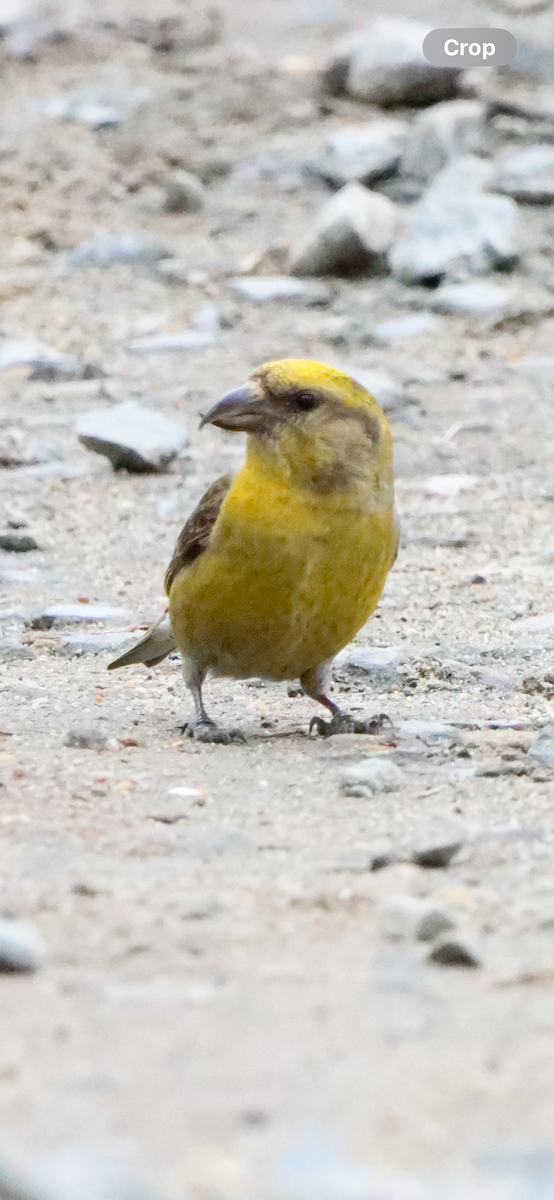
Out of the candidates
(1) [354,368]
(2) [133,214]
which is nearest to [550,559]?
(1) [354,368]

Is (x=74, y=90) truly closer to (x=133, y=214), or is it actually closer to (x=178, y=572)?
(x=133, y=214)

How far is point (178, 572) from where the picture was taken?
15.6 feet

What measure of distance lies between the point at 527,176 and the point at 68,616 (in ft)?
22.7

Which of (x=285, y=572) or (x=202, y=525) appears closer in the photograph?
(x=285, y=572)

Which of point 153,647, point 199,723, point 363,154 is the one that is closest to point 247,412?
point 199,723

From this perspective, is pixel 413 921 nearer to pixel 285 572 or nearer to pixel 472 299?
pixel 285 572

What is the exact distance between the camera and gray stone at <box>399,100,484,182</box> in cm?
1211

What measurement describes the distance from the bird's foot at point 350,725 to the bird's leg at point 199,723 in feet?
0.73

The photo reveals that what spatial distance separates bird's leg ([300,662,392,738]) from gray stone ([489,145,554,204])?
727cm

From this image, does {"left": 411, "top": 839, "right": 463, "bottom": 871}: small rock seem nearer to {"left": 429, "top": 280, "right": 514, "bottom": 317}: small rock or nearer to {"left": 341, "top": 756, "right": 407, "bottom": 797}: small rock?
{"left": 341, "top": 756, "right": 407, "bottom": 797}: small rock

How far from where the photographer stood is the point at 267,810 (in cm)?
365

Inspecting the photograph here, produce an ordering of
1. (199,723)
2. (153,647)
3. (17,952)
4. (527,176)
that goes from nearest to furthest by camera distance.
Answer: (17,952) → (199,723) → (153,647) → (527,176)

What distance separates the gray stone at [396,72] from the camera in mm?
13688

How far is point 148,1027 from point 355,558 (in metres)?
2.21
